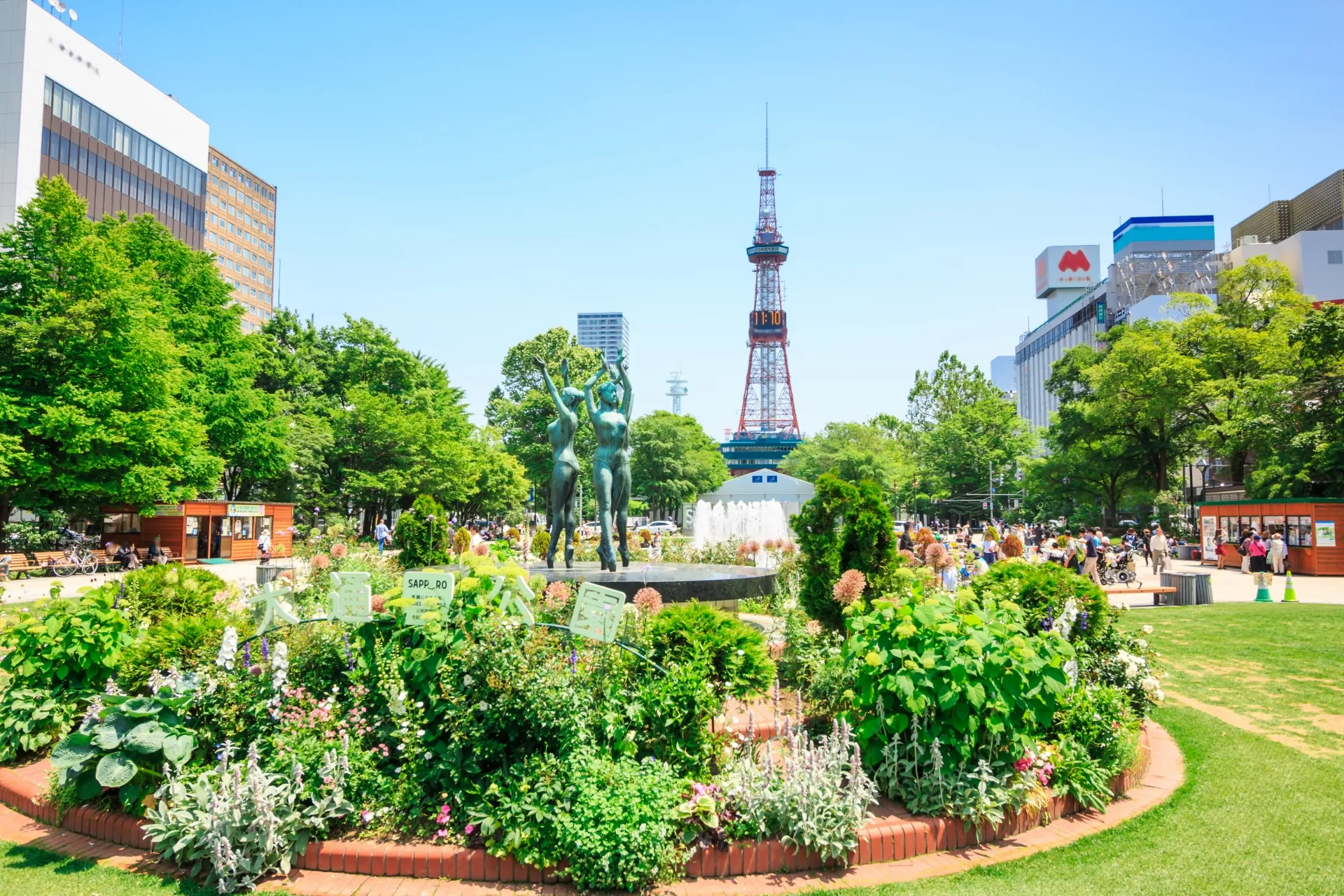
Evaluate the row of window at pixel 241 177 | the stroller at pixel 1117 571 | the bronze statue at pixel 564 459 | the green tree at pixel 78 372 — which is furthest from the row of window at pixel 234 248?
the stroller at pixel 1117 571

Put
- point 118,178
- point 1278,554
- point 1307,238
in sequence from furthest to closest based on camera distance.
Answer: point 1307,238
point 118,178
point 1278,554

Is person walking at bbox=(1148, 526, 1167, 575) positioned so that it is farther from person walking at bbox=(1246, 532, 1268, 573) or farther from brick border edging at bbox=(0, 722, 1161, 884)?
brick border edging at bbox=(0, 722, 1161, 884)

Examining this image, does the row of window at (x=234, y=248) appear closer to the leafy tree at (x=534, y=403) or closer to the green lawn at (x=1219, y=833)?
the leafy tree at (x=534, y=403)

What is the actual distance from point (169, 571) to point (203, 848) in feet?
17.1

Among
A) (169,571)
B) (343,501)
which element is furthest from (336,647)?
(343,501)

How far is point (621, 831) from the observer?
14.2 feet

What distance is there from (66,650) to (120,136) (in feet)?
205

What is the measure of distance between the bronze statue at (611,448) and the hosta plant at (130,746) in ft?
24.3

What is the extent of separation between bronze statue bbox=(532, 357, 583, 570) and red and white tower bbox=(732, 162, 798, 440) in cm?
11377

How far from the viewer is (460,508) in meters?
52.7

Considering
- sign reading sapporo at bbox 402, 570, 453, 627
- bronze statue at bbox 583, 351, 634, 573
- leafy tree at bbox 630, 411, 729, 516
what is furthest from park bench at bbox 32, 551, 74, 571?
leafy tree at bbox 630, 411, 729, 516

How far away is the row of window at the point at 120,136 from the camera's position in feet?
163

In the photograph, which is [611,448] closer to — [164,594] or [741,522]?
[164,594]

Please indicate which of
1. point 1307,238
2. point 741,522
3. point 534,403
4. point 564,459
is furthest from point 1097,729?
point 1307,238
